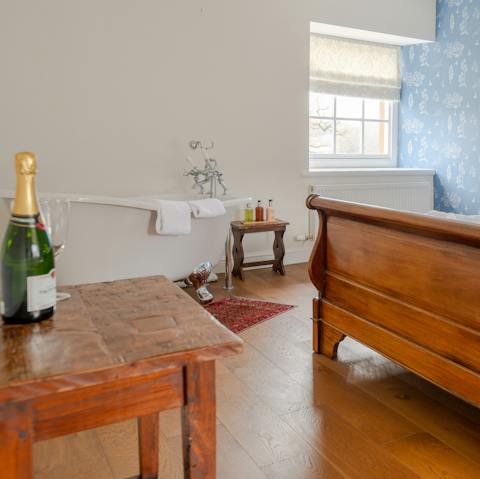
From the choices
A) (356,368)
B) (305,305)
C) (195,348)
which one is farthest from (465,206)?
(195,348)

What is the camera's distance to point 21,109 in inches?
133

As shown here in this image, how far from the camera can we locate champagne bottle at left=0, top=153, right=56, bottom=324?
870 millimetres

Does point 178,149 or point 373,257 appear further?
point 178,149

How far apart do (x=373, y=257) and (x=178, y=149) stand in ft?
7.28

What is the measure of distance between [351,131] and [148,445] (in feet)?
13.9

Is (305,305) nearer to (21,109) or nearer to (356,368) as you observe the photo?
(356,368)

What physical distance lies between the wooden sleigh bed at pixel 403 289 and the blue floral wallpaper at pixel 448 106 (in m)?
2.85

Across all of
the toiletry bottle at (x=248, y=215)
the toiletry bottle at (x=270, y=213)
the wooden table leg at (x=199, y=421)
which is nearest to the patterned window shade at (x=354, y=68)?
the toiletry bottle at (x=270, y=213)

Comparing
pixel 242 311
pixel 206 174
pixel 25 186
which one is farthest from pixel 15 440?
pixel 206 174

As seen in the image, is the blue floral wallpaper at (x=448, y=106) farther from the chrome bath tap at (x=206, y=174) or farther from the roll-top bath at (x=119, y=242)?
the roll-top bath at (x=119, y=242)

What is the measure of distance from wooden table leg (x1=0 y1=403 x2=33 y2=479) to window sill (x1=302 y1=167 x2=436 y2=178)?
12.7ft

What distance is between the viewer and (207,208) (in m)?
3.22

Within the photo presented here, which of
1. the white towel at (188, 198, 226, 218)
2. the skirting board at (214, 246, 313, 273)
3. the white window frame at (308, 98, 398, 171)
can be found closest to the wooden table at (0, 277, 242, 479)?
the white towel at (188, 198, 226, 218)

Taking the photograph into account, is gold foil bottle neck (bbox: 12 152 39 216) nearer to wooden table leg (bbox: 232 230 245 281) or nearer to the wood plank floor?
the wood plank floor
